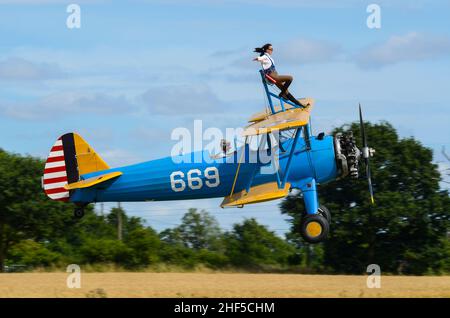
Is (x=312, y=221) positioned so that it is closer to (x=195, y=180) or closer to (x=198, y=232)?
(x=195, y=180)

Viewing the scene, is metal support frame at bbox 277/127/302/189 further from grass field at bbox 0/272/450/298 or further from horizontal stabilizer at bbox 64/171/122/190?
horizontal stabilizer at bbox 64/171/122/190

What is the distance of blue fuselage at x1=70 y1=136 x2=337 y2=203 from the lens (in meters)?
18.9

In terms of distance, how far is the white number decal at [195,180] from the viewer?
63.2 feet

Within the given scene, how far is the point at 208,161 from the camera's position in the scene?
1930cm

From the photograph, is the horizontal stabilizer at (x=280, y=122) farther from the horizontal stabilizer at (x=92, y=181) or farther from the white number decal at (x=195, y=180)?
the horizontal stabilizer at (x=92, y=181)

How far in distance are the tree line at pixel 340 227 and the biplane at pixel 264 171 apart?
858cm

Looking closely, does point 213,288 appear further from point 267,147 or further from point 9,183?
point 9,183

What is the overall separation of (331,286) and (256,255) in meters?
20.0

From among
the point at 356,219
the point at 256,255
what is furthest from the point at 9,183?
the point at 356,219

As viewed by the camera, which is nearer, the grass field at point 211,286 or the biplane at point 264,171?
the grass field at point 211,286

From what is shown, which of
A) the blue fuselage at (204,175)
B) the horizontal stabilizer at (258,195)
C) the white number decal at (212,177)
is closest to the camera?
the horizontal stabilizer at (258,195)

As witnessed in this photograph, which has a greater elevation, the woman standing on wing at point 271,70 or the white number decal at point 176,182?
the woman standing on wing at point 271,70

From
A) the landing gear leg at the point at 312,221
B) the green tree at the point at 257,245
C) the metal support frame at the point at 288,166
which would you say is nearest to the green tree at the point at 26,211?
the green tree at the point at 257,245

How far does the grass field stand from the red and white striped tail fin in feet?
7.02
